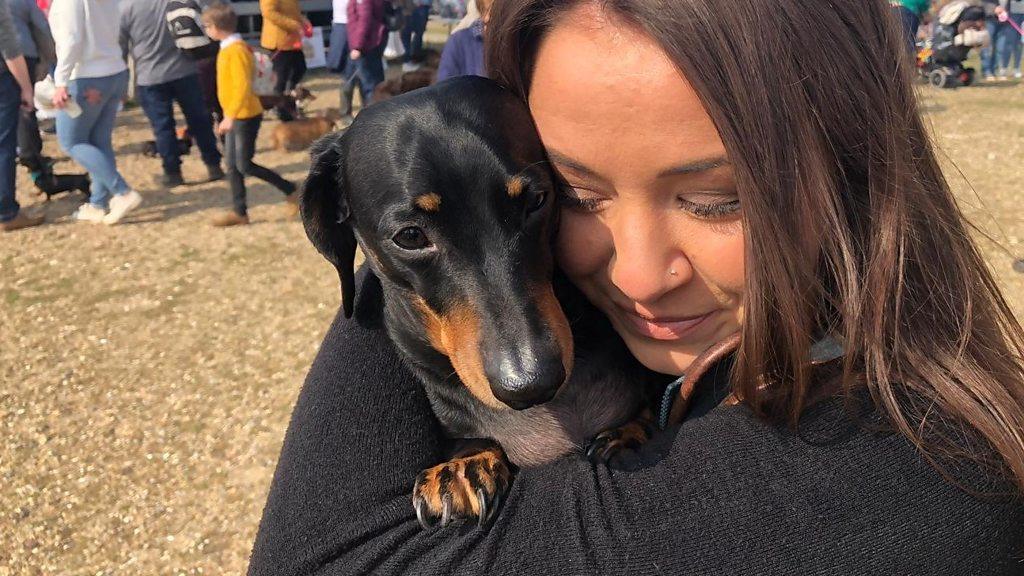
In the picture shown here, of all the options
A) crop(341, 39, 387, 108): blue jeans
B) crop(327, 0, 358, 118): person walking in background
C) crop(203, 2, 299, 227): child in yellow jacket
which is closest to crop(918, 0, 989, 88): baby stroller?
crop(341, 39, 387, 108): blue jeans

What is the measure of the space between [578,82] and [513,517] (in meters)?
0.67

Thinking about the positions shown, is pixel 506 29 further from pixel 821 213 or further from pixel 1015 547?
pixel 1015 547

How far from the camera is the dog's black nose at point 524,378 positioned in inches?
50.6

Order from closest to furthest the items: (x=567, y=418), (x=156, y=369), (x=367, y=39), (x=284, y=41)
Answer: (x=567, y=418) → (x=156, y=369) → (x=367, y=39) → (x=284, y=41)

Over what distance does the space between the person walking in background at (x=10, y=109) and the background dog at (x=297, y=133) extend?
106 inches

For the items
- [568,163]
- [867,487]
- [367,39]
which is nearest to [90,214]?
[367,39]

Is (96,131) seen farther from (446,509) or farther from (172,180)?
(446,509)

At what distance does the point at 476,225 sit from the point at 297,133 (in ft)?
25.0

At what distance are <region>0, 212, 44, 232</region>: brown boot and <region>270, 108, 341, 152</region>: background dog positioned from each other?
9.16ft

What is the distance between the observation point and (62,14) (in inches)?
229

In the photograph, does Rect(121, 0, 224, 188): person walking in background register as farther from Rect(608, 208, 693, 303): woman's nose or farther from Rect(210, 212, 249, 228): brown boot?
Rect(608, 208, 693, 303): woman's nose

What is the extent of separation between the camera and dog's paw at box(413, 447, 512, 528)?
4.25ft

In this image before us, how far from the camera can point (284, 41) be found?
9211 millimetres

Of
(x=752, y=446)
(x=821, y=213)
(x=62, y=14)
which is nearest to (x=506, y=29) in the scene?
(x=821, y=213)
